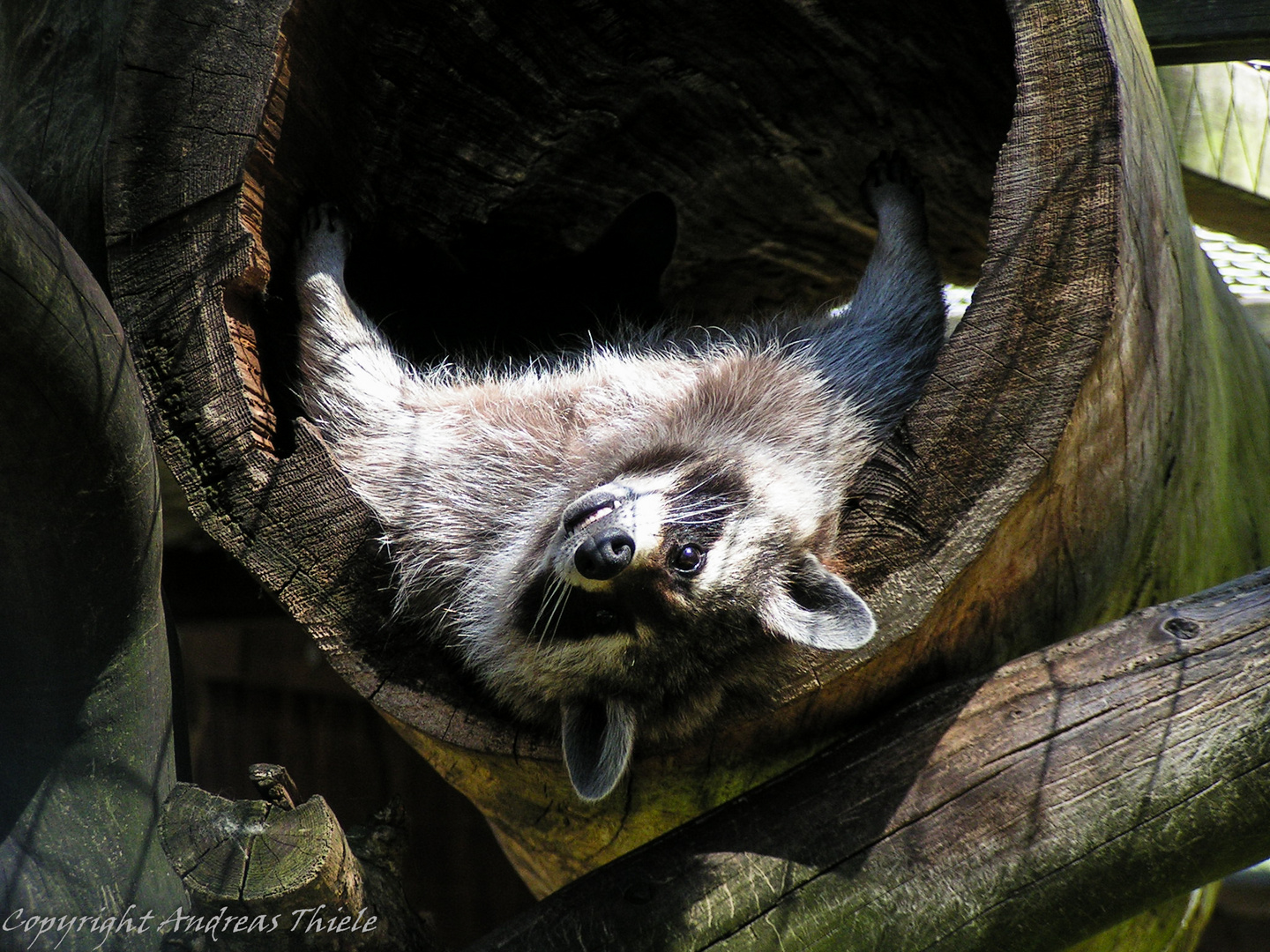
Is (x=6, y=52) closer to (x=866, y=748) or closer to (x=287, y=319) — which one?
(x=287, y=319)

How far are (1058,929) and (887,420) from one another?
1217 mm

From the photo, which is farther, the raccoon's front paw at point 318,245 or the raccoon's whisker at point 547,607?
the raccoon's front paw at point 318,245

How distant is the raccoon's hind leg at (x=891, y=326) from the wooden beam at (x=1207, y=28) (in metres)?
0.71

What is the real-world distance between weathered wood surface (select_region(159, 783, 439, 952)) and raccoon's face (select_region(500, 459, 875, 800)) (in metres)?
0.47

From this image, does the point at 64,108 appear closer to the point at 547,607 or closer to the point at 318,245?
the point at 318,245

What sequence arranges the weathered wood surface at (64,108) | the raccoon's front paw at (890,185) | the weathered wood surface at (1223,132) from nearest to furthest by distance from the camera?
the weathered wood surface at (64,108) < the raccoon's front paw at (890,185) < the weathered wood surface at (1223,132)

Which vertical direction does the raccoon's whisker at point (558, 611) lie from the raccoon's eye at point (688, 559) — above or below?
below

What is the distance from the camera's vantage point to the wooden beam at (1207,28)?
274 centimetres

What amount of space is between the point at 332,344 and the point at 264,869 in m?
1.46

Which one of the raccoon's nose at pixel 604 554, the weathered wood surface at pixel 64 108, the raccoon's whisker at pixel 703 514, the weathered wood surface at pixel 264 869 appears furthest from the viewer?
the weathered wood surface at pixel 64 108
